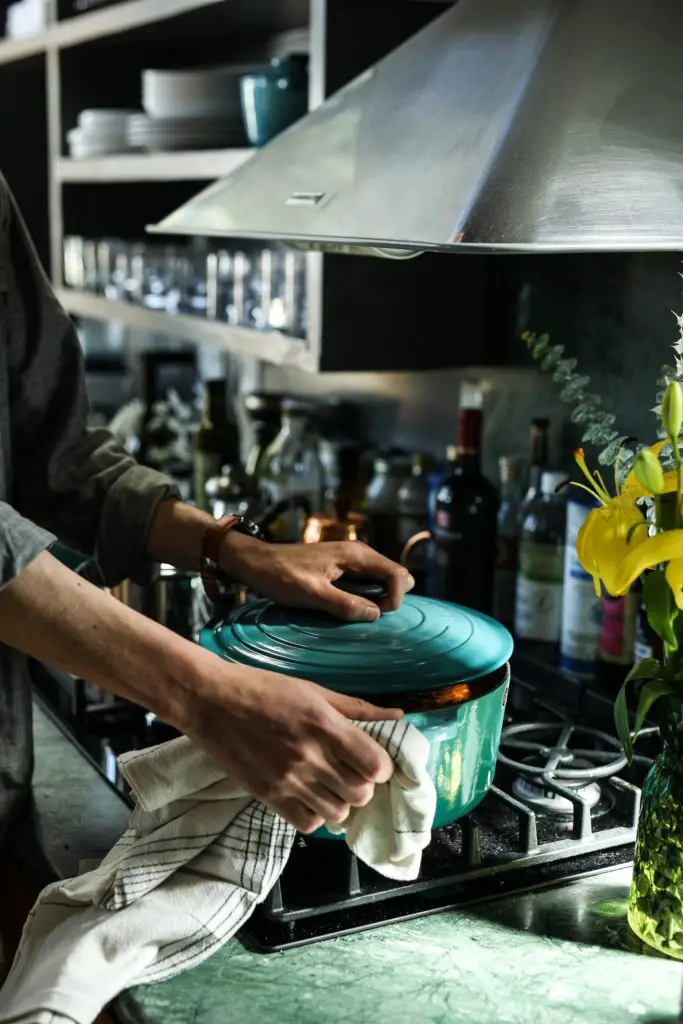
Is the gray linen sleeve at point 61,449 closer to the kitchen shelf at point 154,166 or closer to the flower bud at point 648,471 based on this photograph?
the kitchen shelf at point 154,166

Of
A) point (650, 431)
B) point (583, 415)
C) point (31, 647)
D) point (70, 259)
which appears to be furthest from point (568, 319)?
point (70, 259)

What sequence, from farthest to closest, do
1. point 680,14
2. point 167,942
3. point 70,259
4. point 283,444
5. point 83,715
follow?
point 70,259, point 283,444, point 83,715, point 680,14, point 167,942

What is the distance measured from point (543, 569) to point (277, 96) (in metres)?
0.77

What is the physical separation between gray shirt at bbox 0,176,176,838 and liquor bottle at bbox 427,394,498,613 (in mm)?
479

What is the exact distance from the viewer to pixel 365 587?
114 cm

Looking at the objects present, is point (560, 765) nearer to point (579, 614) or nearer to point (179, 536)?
point (579, 614)

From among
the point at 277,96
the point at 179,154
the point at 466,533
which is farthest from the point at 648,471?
the point at 179,154

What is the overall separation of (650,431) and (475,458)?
9.1 inches

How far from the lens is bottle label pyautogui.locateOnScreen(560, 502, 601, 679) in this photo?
5.05 ft

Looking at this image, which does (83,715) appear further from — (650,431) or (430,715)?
(650,431)

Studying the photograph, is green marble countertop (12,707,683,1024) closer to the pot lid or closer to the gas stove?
the gas stove

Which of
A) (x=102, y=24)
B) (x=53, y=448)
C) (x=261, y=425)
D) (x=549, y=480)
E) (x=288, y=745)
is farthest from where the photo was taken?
(x=102, y=24)

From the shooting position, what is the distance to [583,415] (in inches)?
47.3

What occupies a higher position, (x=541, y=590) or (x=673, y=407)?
(x=673, y=407)
